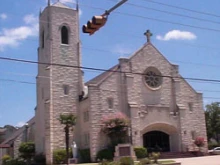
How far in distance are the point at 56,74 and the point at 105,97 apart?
610 cm

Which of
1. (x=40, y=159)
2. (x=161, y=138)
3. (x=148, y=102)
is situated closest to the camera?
(x=40, y=159)

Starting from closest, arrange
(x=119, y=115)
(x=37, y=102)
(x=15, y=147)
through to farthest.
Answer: (x=119, y=115), (x=37, y=102), (x=15, y=147)

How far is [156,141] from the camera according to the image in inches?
1818

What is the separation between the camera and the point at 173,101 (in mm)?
46969

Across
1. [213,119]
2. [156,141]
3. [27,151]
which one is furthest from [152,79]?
[213,119]

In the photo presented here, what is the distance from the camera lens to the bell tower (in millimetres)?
40906

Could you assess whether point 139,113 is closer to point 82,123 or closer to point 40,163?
point 82,123

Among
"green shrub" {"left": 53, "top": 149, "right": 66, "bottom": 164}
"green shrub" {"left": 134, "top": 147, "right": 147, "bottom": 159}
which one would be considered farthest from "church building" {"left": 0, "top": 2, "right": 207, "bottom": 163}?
"green shrub" {"left": 134, "top": 147, "right": 147, "bottom": 159}

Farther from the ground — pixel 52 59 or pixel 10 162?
pixel 52 59

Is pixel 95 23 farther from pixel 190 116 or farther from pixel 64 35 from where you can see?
pixel 190 116

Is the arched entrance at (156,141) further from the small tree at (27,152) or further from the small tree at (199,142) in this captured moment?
the small tree at (27,152)

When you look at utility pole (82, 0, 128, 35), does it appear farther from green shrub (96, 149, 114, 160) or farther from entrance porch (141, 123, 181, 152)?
entrance porch (141, 123, 181, 152)

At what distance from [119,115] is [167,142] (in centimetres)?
986

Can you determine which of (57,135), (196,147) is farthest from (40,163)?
(196,147)
